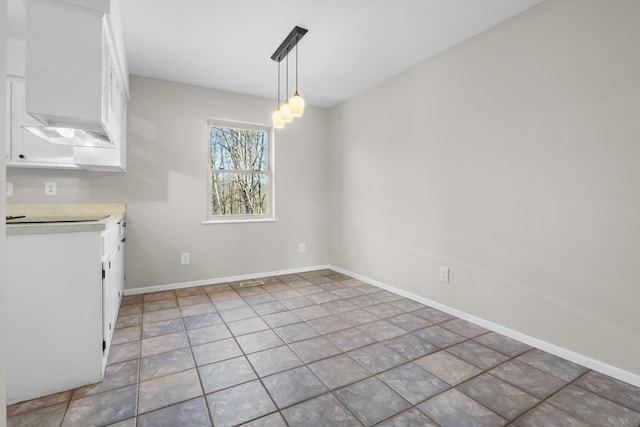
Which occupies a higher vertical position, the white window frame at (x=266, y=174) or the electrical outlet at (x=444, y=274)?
the white window frame at (x=266, y=174)

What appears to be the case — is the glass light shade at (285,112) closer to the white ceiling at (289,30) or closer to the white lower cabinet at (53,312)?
the white ceiling at (289,30)

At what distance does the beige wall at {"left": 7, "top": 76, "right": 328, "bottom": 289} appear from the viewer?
323 cm

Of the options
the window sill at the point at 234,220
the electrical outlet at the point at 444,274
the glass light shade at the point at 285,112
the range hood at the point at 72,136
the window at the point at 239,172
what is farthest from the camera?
the window at the point at 239,172

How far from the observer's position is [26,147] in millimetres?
2602

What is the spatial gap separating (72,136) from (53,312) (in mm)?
1250

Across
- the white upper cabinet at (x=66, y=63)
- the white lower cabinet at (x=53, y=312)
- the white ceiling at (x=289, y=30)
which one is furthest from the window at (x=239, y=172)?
the white lower cabinet at (x=53, y=312)

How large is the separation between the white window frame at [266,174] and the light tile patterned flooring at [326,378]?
4.49 feet

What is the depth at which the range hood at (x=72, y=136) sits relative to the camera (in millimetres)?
1977

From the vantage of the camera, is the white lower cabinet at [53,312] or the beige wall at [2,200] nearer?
the beige wall at [2,200]

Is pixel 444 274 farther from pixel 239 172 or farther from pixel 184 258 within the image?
pixel 184 258

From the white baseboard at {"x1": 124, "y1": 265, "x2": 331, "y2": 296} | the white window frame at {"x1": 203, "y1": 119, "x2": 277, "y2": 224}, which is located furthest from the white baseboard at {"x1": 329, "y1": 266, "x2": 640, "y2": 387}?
the white window frame at {"x1": 203, "y1": 119, "x2": 277, "y2": 224}

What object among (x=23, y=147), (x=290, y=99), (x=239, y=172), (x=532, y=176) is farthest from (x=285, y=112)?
(x=23, y=147)

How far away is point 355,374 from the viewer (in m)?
1.88

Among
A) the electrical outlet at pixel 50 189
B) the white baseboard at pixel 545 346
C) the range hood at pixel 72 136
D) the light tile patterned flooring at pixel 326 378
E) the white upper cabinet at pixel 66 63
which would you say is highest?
the white upper cabinet at pixel 66 63
